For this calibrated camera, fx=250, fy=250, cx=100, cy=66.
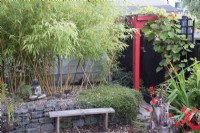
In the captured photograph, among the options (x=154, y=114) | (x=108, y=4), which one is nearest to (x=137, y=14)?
(x=108, y=4)

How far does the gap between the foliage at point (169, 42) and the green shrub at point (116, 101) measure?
0.91 metres

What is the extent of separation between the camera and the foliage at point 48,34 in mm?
3252

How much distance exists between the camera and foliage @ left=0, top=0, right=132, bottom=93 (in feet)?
10.7

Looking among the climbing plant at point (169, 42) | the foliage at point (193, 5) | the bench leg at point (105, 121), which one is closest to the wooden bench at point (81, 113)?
the bench leg at point (105, 121)

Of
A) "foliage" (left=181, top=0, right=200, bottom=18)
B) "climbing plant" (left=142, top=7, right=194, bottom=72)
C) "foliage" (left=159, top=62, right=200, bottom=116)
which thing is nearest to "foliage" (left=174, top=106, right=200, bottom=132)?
"foliage" (left=159, top=62, right=200, bottom=116)

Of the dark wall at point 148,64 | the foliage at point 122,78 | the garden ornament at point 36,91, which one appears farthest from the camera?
the foliage at point 122,78

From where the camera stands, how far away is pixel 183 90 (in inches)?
130

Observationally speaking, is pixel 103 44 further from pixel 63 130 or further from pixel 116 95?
pixel 63 130

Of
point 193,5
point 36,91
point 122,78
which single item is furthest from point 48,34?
point 193,5

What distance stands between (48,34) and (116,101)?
140cm

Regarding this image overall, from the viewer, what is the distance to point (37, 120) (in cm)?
347

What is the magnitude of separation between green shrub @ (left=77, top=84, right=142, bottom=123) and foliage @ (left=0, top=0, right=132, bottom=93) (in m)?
0.63

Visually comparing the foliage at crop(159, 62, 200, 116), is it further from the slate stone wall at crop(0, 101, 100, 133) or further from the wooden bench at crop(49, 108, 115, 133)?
the slate stone wall at crop(0, 101, 100, 133)

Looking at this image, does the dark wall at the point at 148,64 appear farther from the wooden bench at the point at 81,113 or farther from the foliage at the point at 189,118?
the foliage at the point at 189,118
